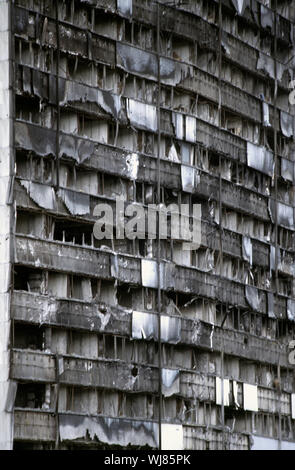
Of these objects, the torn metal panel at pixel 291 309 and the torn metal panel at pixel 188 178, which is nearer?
the torn metal panel at pixel 188 178

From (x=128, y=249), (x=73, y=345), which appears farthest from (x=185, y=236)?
(x=73, y=345)

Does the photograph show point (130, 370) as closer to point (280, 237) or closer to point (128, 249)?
Result: point (128, 249)

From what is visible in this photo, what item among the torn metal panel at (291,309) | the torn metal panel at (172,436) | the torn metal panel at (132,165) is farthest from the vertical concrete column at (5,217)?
the torn metal panel at (291,309)

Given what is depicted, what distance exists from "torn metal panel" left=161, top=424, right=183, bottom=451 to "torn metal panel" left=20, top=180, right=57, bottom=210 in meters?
9.86

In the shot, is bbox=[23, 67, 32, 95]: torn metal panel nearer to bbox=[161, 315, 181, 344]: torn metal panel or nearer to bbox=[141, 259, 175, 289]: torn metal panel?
bbox=[141, 259, 175, 289]: torn metal panel

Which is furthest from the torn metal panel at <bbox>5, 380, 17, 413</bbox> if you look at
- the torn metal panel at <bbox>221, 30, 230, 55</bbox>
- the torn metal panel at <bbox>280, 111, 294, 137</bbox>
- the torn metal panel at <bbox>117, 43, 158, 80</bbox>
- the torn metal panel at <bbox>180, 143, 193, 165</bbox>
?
the torn metal panel at <bbox>280, 111, 294, 137</bbox>

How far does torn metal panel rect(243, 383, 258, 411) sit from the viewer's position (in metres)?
67.7

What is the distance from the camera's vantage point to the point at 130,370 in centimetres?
6131

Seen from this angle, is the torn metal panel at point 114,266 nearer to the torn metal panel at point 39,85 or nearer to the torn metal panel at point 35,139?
the torn metal panel at point 35,139

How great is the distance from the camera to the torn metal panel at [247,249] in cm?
6869

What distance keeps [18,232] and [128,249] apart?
5.50 meters

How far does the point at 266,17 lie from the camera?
7238cm

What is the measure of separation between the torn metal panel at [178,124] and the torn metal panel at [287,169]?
8.72 meters
